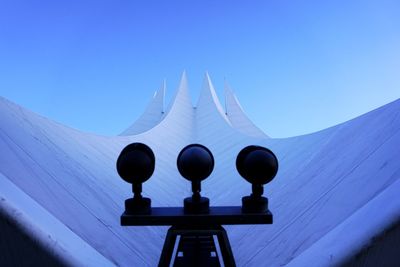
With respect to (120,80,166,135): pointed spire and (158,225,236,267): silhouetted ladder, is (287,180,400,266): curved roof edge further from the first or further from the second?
(120,80,166,135): pointed spire

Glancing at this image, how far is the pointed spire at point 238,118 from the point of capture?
326 inches

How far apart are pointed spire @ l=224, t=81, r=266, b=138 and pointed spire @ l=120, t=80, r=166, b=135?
243cm

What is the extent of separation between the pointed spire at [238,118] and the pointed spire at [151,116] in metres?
2.43

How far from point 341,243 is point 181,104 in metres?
8.48

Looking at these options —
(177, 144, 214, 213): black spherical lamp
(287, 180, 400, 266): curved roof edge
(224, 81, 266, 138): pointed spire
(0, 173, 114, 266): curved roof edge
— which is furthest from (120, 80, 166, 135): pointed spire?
(287, 180, 400, 266): curved roof edge

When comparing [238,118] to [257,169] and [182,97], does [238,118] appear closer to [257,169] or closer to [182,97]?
[182,97]

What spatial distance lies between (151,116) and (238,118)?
9.89ft

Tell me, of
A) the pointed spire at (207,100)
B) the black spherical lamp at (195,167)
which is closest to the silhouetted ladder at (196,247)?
A: the black spherical lamp at (195,167)

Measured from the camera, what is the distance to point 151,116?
10.6m

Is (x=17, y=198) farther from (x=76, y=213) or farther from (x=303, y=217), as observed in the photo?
(x=303, y=217)

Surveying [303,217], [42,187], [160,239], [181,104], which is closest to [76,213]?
[42,187]

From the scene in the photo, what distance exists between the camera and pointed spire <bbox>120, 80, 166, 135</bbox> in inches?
346

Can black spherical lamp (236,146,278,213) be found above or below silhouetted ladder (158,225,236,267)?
above

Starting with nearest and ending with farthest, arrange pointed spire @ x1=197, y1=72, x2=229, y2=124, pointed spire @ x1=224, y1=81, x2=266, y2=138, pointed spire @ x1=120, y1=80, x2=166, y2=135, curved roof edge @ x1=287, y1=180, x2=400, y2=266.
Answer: curved roof edge @ x1=287, y1=180, x2=400, y2=266, pointed spire @ x1=224, y1=81, x2=266, y2=138, pointed spire @ x1=197, y1=72, x2=229, y2=124, pointed spire @ x1=120, y1=80, x2=166, y2=135
